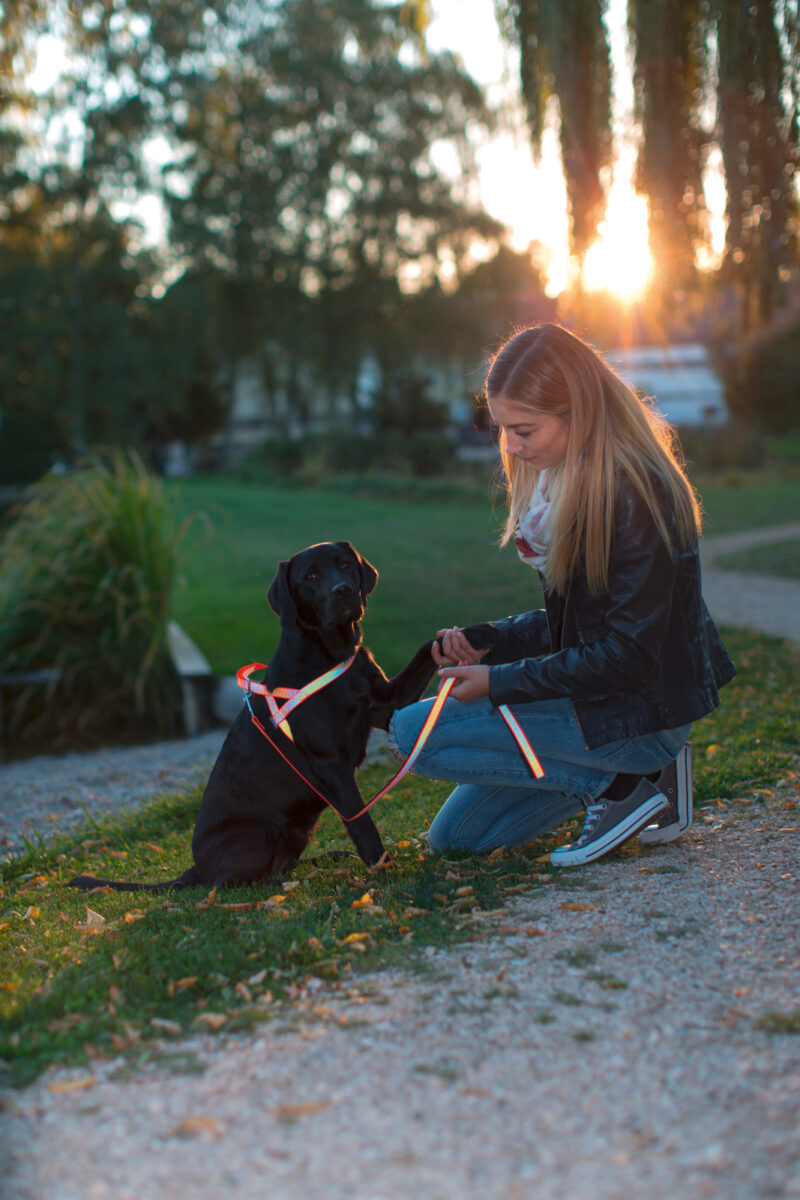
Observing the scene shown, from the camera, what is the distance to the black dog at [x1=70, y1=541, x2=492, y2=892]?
3625 mm

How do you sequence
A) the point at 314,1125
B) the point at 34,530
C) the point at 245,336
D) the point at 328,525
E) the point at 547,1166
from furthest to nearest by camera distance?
the point at 245,336 < the point at 328,525 < the point at 34,530 < the point at 314,1125 < the point at 547,1166

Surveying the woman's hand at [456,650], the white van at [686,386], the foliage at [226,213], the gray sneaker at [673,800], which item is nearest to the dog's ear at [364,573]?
the woman's hand at [456,650]

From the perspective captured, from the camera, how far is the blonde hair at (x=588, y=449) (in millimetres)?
3332

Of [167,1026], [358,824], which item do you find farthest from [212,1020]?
A: [358,824]

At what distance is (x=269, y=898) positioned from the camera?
353 cm

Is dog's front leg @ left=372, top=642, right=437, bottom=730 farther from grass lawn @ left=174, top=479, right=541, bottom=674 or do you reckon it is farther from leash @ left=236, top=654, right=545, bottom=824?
grass lawn @ left=174, top=479, right=541, bottom=674

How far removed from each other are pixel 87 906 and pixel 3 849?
164 cm

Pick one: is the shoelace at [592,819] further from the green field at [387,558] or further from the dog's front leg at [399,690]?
the green field at [387,558]

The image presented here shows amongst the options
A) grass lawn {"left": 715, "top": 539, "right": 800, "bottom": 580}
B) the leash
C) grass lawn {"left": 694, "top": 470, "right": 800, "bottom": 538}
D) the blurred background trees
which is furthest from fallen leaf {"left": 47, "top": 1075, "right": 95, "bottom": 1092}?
the blurred background trees

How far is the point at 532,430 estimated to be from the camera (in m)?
3.49

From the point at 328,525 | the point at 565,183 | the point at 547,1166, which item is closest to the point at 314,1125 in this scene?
the point at 547,1166

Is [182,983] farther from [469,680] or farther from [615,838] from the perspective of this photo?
[615,838]

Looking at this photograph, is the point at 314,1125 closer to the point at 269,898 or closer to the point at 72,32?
the point at 269,898

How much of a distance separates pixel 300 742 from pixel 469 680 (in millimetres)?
632
